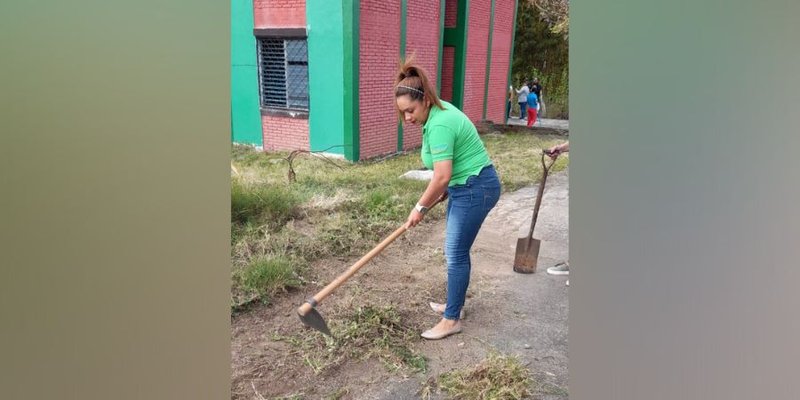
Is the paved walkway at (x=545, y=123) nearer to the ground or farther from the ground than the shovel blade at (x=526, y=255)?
nearer to the ground

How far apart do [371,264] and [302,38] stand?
458 centimetres

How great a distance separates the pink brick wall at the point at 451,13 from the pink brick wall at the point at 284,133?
13.1ft

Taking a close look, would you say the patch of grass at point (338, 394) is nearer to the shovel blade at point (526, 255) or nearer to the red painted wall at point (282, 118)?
the shovel blade at point (526, 255)

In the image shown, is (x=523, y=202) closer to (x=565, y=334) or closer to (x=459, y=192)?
(x=565, y=334)

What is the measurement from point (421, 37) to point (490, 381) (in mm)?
7567

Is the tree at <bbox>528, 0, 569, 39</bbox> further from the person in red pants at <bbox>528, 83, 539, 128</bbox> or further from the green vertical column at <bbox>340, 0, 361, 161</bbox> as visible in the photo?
the green vertical column at <bbox>340, 0, 361, 161</bbox>

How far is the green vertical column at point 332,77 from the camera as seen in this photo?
7637 millimetres

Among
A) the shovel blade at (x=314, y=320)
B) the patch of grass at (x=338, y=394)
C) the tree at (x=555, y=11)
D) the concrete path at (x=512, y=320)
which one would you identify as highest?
the tree at (x=555, y=11)

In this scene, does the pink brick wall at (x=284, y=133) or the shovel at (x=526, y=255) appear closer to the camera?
the shovel at (x=526, y=255)

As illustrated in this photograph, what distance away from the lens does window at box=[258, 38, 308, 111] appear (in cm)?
808

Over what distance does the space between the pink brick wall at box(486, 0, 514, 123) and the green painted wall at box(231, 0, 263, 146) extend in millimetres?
5577

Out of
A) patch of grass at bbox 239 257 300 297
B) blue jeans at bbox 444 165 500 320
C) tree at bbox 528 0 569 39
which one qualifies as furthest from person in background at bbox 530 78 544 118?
blue jeans at bbox 444 165 500 320

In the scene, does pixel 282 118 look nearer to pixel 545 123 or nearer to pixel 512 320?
pixel 512 320

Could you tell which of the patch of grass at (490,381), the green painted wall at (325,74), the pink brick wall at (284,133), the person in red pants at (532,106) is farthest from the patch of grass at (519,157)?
the patch of grass at (490,381)
